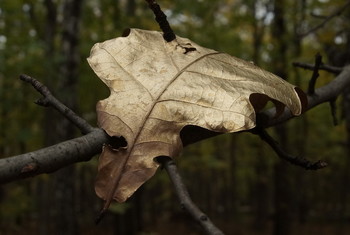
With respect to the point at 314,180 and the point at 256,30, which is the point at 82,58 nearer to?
the point at 256,30

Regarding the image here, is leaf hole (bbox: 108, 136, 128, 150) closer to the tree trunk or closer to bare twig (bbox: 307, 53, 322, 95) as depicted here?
bare twig (bbox: 307, 53, 322, 95)

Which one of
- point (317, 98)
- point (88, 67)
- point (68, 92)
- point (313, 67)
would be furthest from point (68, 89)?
point (317, 98)

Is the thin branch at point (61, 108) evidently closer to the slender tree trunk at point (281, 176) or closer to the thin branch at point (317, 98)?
the thin branch at point (317, 98)

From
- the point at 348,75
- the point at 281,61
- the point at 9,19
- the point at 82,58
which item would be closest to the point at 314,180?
the point at 281,61

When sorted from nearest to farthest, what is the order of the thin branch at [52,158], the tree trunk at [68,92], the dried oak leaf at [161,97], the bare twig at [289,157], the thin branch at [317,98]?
the thin branch at [52,158], the dried oak leaf at [161,97], the bare twig at [289,157], the thin branch at [317,98], the tree trunk at [68,92]

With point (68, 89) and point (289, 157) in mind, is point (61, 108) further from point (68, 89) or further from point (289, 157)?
point (68, 89)

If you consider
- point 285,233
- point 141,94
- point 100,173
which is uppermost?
point 285,233

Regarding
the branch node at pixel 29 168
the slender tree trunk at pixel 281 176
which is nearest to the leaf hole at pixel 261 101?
the branch node at pixel 29 168
